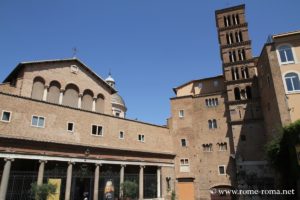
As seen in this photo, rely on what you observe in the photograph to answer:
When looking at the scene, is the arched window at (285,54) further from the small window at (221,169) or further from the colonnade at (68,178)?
the colonnade at (68,178)

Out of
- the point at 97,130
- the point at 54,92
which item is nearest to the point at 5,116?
the point at 54,92

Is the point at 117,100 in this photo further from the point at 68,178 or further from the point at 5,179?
the point at 5,179

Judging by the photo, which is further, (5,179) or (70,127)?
(70,127)

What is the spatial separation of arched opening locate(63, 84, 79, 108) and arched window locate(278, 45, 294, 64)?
2138 cm

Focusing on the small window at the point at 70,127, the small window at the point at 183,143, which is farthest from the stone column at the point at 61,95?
the small window at the point at 183,143

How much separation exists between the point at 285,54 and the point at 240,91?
7.55 meters

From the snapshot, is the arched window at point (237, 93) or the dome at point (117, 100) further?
the dome at point (117, 100)

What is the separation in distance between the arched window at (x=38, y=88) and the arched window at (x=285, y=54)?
77.8 ft

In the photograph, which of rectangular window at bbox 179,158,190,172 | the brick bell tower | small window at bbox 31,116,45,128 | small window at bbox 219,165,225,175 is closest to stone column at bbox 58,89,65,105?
small window at bbox 31,116,45,128

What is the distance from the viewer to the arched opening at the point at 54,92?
Answer: 26895 millimetres

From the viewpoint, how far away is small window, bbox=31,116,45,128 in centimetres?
2120

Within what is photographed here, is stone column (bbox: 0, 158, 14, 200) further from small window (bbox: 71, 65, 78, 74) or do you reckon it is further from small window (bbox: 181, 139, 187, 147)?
small window (bbox: 181, 139, 187, 147)

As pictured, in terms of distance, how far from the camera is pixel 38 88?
26266mm

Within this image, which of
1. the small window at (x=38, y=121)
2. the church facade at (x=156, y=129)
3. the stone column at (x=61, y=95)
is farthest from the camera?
the stone column at (x=61, y=95)
